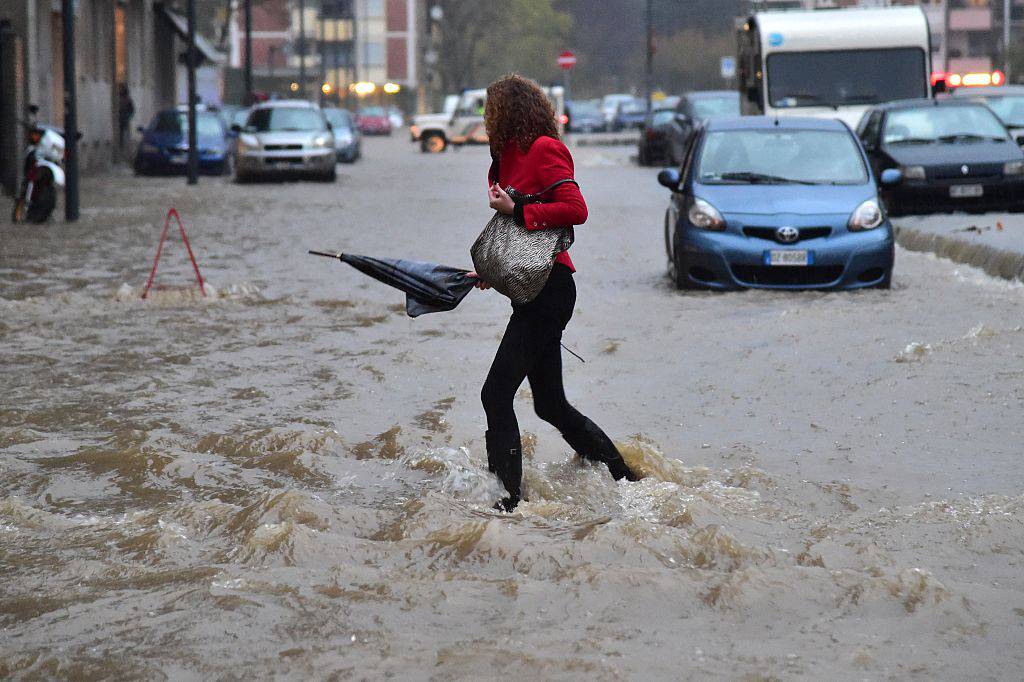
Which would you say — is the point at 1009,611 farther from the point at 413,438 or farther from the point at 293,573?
the point at 413,438

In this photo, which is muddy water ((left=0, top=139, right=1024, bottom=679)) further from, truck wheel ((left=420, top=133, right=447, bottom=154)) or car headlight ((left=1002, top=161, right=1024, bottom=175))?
truck wheel ((left=420, top=133, right=447, bottom=154))

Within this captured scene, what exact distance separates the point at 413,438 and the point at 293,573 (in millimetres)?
2600

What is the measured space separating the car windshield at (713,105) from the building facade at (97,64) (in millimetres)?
12350

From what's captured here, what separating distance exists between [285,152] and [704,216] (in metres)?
21.4

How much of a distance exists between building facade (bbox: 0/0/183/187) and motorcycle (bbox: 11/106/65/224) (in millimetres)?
6665

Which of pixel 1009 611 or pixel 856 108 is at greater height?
pixel 856 108

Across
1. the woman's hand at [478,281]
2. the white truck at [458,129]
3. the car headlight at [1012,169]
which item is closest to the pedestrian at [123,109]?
the white truck at [458,129]

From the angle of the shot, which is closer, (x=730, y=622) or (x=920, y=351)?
(x=730, y=622)

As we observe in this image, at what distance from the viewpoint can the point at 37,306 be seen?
13.3 m

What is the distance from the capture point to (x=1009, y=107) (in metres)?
27.2

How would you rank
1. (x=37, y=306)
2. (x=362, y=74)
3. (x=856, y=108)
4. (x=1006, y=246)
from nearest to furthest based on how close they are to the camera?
(x=37, y=306) < (x=1006, y=246) < (x=856, y=108) < (x=362, y=74)

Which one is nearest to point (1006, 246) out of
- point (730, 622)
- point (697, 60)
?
point (730, 622)

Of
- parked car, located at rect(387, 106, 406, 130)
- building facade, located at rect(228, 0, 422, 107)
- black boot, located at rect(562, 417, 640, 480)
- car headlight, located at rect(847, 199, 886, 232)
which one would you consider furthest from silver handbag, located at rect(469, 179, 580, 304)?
building facade, located at rect(228, 0, 422, 107)

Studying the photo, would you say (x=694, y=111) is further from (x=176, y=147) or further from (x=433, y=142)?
(x=433, y=142)
